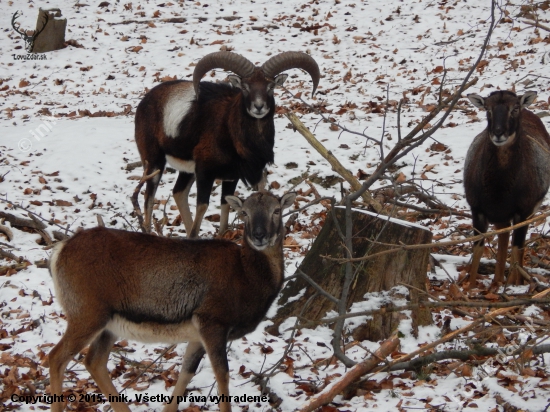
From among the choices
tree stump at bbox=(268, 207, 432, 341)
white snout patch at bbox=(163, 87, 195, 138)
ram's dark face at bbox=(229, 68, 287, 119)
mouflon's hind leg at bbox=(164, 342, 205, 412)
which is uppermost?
ram's dark face at bbox=(229, 68, 287, 119)

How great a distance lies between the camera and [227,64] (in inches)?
367

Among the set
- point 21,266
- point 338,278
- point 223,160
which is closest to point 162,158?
point 223,160

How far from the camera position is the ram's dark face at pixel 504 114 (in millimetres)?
7617

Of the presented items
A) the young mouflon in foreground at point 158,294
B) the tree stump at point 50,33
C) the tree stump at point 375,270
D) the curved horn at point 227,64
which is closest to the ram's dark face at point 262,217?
the young mouflon in foreground at point 158,294

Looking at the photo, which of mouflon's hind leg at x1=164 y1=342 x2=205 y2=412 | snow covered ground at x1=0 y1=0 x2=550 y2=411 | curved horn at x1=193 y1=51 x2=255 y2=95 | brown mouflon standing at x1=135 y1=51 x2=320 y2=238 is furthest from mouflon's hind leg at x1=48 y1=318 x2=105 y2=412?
curved horn at x1=193 y1=51 x2=255 y2=95

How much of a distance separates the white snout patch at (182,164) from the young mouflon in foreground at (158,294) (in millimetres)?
4326

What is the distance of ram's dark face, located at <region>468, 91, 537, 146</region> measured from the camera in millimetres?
7617

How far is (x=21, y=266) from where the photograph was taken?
26.9 feet

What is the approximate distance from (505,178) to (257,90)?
354 cm

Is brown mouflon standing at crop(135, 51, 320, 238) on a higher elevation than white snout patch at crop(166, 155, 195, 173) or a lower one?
higher

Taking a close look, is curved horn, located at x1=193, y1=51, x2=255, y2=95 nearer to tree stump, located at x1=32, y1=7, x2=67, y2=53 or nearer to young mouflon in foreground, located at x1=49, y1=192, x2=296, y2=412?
→ young mouflon in foreground, located at x1=49, y1=192, x2=296, y2=412

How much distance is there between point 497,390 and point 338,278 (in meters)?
1.92

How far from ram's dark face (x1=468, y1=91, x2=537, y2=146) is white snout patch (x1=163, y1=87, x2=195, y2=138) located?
442 centimetres

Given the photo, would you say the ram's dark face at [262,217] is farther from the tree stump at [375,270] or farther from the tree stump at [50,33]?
the tree stump at [50,33]
